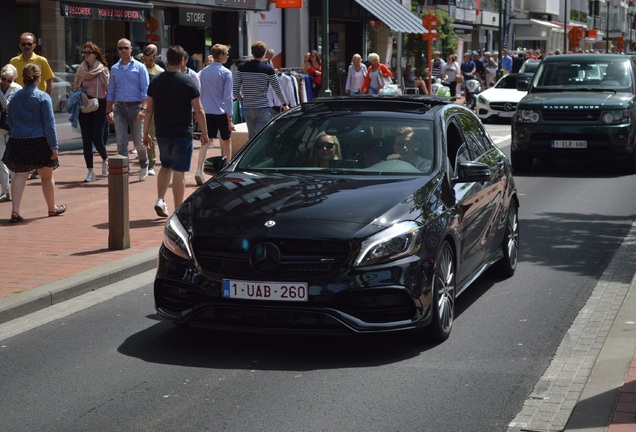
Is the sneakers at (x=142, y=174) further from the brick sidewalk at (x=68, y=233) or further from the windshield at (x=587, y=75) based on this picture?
the windshield at (x=587, y=75)

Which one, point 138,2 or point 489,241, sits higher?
point 138,2

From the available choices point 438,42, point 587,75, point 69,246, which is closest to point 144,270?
point 69,246

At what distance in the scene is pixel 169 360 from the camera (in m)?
7.09

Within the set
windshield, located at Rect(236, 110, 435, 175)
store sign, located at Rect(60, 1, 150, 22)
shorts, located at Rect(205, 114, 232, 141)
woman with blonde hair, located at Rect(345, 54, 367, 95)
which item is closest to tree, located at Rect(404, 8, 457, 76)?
woman with blonde hair, located at Rect(345, 54, 367, 95)

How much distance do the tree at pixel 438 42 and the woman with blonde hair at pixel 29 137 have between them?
29903 mm

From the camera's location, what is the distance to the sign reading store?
28.2m

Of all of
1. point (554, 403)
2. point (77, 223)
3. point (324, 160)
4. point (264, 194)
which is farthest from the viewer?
point (77, 223)

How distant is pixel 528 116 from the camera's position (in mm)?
18812

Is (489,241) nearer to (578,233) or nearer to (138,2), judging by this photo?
(578,233)

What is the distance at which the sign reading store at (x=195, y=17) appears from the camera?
2818 centimetres

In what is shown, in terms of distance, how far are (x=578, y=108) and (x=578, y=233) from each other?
20.8ft

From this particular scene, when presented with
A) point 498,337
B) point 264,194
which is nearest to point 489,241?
point 498,337

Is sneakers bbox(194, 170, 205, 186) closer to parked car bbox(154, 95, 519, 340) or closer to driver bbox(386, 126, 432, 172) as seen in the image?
parked car bbox(154, 95, 519, 340)

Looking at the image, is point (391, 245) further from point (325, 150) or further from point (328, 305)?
point (325, 150)
